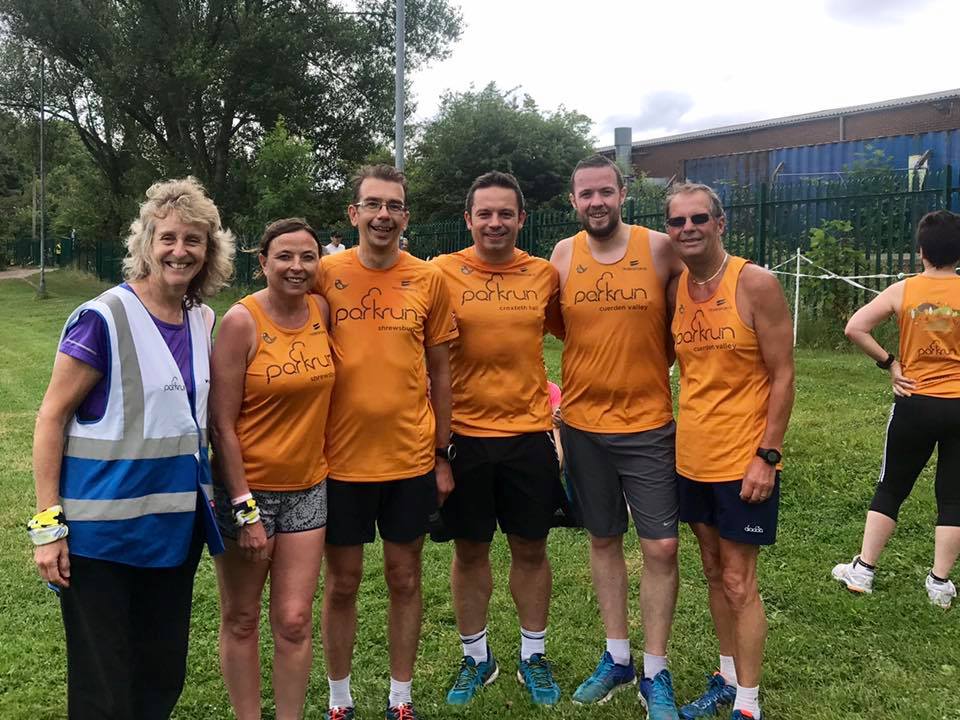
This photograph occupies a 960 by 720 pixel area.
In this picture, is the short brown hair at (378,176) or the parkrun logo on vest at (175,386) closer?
the parkrun logo on vest at (175,386)

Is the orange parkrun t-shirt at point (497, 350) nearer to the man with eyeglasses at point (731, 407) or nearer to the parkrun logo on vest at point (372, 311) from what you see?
the parkrun logo on vest at point (372, 311)

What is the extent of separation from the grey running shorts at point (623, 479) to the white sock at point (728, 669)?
60 centimetres

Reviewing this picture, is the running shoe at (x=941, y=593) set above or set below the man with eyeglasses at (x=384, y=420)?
below

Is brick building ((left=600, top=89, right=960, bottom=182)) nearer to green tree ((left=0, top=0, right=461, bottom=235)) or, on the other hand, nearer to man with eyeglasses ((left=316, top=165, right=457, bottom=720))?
green tree ((left=0, top=0, right=461, bottom=235))

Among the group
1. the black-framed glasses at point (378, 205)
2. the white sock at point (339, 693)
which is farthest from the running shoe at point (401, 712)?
the black-framed glasses at point (378, 205)

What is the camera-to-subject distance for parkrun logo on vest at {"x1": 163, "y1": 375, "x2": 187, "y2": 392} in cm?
251

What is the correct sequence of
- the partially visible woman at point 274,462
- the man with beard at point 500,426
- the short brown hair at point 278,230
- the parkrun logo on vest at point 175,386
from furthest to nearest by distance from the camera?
1. the man with beard at point 500,426
2. the short brown hair at point 278,230
3. the partially visible woman at point 274,462
4. the parkrun logo on vest at point 175,386

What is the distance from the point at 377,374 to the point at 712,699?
2013 mm

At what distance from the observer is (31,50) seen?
2786 cm

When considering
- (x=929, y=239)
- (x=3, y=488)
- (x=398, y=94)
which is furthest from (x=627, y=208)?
(x=3, y=488)

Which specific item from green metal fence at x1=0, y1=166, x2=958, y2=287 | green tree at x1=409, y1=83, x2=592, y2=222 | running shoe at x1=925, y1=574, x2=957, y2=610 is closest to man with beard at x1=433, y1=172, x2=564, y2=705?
running shoe at x1=925, y1=574, x2=957, y2=610

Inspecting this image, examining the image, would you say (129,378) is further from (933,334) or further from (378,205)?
(933,334)

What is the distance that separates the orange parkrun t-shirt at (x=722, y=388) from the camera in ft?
10.2

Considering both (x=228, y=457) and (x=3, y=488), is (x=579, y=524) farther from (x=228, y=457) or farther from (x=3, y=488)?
(x=3, y=488)
